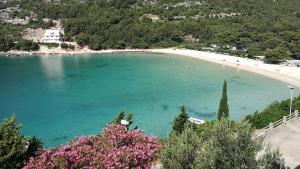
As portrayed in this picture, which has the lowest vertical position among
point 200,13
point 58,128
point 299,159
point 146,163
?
point 58,128

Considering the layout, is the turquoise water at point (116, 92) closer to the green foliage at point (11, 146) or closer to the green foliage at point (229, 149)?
the green foliage at point (11, 146)

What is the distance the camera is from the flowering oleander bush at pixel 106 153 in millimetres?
10492

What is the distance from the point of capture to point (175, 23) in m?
97.7

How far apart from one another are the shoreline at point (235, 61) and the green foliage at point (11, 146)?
4354 centimetres

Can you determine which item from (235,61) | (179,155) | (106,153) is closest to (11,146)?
(106,153)

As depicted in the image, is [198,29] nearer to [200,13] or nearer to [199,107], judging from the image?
[200,13]

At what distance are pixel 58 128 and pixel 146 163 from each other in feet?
81.0

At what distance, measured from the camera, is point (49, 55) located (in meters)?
85.9

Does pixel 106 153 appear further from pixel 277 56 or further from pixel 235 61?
pixel 235 61

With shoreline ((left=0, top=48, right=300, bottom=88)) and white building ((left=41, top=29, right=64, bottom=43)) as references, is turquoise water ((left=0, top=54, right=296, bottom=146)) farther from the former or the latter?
white building ((left=41, top=29, right=64, bottom=43))

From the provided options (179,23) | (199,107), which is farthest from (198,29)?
(199,107)

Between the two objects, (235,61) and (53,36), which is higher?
(53,36)

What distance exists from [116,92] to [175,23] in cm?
5291

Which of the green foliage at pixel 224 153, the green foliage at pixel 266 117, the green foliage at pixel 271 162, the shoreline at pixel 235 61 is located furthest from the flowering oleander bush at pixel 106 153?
the shoreline at pixel 235 61
